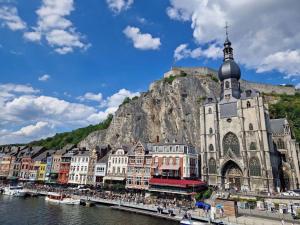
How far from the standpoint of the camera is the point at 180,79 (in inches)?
2694

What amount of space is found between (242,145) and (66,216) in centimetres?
3075

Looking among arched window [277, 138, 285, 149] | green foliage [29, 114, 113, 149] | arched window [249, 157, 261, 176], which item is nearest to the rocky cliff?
arched window [249, 157, 261, 176]

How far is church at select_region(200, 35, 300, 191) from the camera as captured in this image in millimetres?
40781

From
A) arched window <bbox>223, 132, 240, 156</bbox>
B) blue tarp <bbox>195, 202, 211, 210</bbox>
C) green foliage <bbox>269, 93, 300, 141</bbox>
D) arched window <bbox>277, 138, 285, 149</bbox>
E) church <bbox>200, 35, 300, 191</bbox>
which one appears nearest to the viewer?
blue tarp <bbox>195, 202, 211, 210</bbox>

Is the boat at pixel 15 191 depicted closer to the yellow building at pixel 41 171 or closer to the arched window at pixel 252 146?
the yellow building at pixel 41 171

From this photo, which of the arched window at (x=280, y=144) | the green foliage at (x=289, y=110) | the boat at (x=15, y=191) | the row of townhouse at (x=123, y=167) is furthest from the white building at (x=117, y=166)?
the green foliage at (x=289, y=110)

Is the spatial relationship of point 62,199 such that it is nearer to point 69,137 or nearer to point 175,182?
point 175,182

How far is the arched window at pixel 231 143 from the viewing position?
4403 centimetres

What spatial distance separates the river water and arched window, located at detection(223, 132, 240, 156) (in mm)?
21764

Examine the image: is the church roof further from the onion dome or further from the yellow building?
the yellow building

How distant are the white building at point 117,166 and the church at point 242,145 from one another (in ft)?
49.3

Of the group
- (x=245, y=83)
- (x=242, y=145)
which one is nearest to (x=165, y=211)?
(x=242, y=145)

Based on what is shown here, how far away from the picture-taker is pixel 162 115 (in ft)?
213

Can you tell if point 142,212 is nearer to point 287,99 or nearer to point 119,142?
point 119,142
